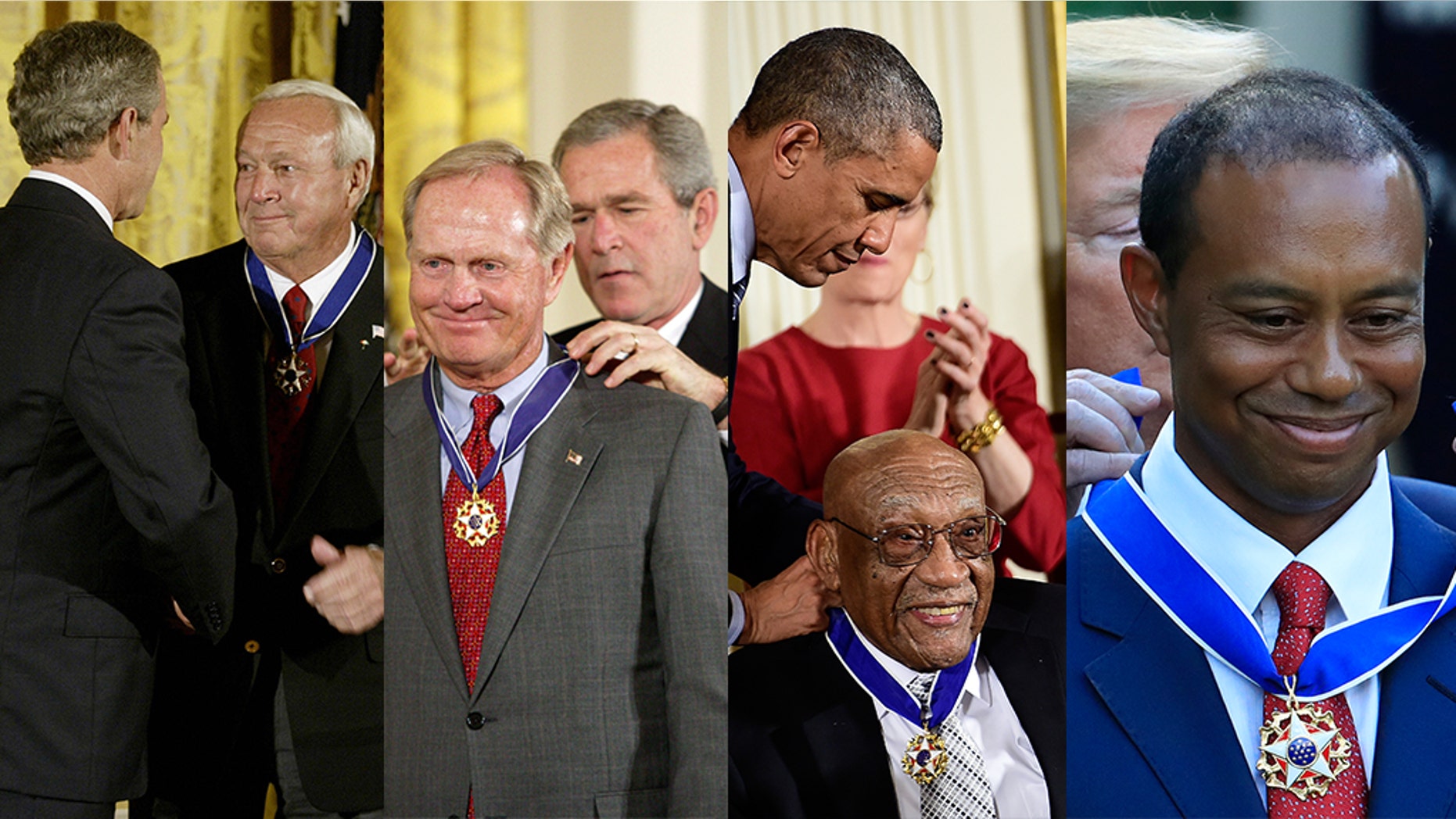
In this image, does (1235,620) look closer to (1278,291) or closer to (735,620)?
(1278,291)

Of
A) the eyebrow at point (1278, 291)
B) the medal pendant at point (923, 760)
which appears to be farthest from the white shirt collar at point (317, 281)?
the eyebrow at point (1278, 291)

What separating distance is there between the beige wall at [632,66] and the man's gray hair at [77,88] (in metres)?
0.84

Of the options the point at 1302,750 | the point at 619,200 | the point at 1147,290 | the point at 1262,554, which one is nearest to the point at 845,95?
the point at 619,200

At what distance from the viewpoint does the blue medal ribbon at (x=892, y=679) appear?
2977 millimetres

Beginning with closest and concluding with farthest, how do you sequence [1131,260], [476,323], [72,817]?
[72,817]
[476,323]
[1131,260]

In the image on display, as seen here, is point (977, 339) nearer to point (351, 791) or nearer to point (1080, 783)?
point (1080, 783)

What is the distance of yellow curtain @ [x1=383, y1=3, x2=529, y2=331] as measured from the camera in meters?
3.04

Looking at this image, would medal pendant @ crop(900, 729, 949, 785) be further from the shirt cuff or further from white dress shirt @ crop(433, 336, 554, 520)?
white dress shirt @ crop(433, 336, 554, 520)

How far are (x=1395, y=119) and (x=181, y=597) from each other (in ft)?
9.42

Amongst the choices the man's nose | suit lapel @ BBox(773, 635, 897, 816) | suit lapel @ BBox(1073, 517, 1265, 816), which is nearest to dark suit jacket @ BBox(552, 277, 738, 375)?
the man's nose

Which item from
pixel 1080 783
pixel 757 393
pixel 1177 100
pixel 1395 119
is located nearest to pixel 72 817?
pixel 757 393

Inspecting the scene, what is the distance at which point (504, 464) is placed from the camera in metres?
2.95

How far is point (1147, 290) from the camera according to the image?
3.13 m

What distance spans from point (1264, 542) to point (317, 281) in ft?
7.20
